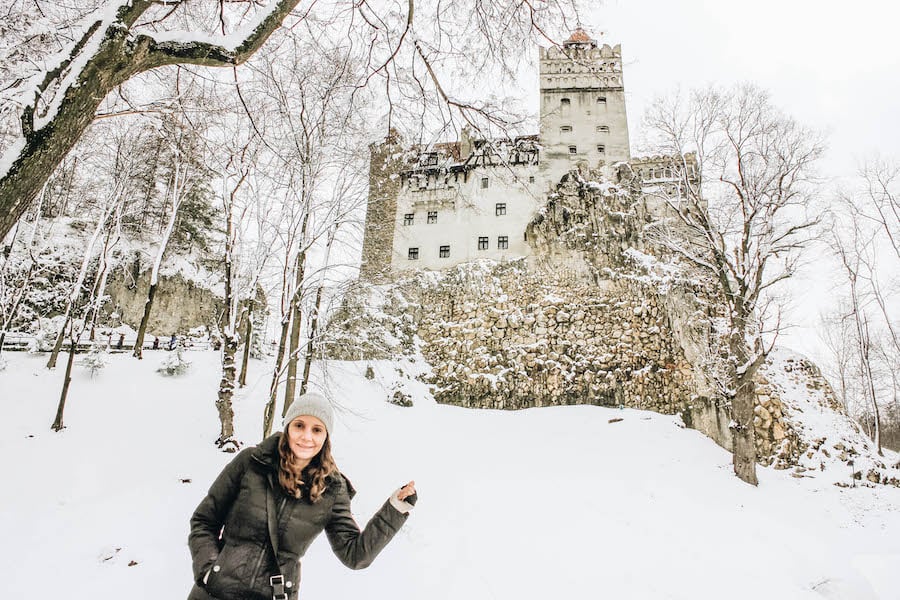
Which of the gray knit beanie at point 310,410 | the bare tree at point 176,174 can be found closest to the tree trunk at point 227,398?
the bare tree at point 176,174

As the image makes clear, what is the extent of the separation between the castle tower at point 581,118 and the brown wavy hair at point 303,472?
25.9 metres

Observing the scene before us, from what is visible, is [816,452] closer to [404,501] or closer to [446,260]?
[404,501]

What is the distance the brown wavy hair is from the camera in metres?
2.12

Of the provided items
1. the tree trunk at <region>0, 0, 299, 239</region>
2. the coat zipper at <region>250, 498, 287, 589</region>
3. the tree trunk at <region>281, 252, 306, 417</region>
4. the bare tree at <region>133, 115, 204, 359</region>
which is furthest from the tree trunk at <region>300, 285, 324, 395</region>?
the coat zipper at <region>250, 498, 287, 589</region>

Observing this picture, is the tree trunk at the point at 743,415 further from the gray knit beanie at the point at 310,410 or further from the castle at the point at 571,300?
the gray knit beanie at the point at 310,410

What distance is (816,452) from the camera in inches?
473

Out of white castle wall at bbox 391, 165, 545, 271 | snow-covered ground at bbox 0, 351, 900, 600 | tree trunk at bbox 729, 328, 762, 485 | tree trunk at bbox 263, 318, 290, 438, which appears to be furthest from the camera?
white castle wall at bbox 391, 165, 545, 271

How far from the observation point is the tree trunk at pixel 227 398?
31.2 feet

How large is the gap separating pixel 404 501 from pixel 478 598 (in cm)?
472

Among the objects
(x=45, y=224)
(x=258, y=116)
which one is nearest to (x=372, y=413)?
(x=258, y=116)

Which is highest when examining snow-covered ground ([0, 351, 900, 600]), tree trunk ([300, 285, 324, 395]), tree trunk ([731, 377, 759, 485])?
tree trunk ([300, 285, 324, 395])

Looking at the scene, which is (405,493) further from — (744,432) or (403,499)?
(744,432)

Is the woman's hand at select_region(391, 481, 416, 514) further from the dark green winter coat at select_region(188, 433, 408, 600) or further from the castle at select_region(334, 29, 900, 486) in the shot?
the castle at select_region(334, 29, 900, 486)

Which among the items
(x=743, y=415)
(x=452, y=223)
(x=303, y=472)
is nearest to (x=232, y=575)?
(x=303, y=472)
